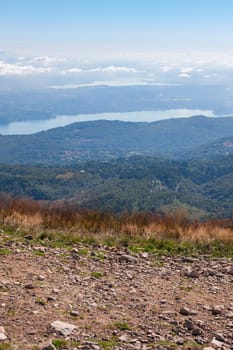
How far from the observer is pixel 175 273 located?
7.00 meters

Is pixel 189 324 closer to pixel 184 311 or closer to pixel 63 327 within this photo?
pixel 184 311

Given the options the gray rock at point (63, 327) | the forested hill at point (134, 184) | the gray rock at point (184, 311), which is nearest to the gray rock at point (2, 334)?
the gray rock at point (63, 327)

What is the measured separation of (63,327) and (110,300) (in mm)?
1052

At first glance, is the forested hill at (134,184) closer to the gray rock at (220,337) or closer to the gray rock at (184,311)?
the gray rock at (184,311)

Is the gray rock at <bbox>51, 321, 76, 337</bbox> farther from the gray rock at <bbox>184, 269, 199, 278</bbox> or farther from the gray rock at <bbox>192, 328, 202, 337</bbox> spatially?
the gray rock at <bbox>184, 269, 199, 278</bbox>

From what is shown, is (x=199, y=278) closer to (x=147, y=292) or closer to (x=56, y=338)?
(x=147, y=292)

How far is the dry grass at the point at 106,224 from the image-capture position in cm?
906

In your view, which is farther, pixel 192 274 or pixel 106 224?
pixel 106 224

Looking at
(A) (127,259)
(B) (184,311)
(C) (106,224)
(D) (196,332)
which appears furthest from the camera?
(C) (106,224)

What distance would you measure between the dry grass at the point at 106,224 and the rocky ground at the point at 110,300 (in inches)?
46.7

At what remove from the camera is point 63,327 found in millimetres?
4652

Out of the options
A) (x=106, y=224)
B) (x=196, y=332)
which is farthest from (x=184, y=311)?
(x=106, y=224)

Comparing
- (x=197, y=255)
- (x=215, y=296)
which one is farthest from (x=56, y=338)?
(x=197, y=255)

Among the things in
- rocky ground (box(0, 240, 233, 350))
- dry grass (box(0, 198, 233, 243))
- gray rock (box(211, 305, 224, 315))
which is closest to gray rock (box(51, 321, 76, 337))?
rocky ground (box(0, 240, 233, 350))
